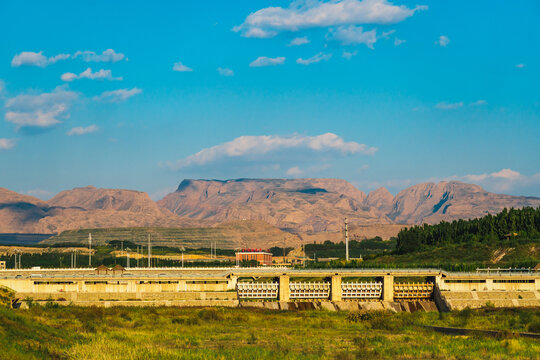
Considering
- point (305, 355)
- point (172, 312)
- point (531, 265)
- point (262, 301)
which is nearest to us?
point (305, 355)

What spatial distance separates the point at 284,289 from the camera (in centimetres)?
14750

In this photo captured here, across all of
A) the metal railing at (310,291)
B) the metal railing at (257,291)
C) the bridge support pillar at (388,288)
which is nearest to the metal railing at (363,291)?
the bridge support pillar at (388,288)

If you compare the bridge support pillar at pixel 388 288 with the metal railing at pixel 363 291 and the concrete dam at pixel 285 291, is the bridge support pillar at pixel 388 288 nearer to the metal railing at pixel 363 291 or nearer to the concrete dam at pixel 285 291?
the concrete dam at pixel 285 291

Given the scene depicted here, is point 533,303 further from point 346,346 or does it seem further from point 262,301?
point 346,346

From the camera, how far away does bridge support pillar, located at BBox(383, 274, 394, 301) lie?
5797 inches

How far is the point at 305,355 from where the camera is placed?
74.4 meters

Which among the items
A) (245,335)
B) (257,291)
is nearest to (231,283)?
(257,291)

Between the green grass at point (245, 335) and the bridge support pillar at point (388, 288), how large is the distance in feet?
64.2

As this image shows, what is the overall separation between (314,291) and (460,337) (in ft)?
210

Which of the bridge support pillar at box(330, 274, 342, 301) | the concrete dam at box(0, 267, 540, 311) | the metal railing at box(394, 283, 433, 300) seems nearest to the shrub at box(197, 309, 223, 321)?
the concrete dam at box(0, 267, 540, 311)

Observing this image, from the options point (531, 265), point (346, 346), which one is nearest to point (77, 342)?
point (346, 346)

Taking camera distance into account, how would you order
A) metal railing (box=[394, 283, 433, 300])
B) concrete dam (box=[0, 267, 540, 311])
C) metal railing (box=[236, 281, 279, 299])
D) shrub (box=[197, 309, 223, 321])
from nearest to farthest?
shrub (box=[197, 309, 223, 321])
concrete dam (box=[0, 267, 540, 311])
metal railing (box=[394, 283, 433, 300])
metal railing (box=[236, 281, 279, 299])

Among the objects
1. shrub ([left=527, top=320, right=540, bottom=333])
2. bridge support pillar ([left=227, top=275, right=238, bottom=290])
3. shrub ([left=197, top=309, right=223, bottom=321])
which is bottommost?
shrub ([left=527, top=320, right=540, bottom=333])

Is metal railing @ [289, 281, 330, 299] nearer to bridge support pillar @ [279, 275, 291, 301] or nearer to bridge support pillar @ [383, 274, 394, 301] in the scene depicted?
bridge support pillar @ [279, 275, 291, 301]
